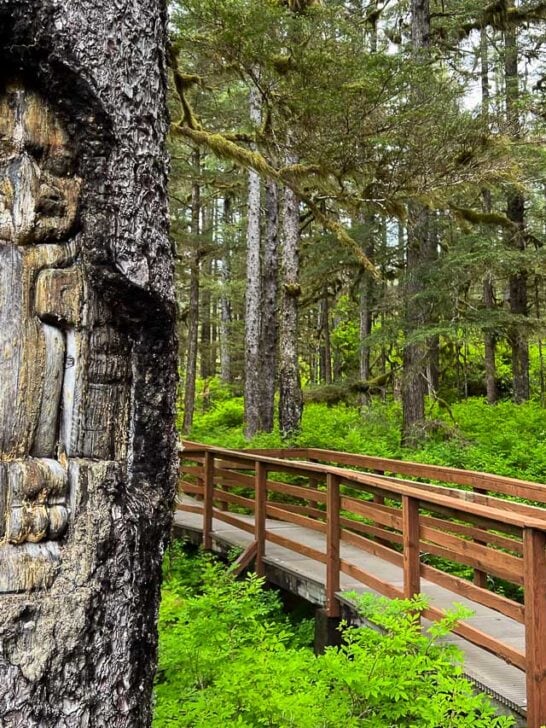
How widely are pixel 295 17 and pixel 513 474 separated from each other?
6.74 meters

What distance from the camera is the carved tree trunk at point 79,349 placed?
2.26m

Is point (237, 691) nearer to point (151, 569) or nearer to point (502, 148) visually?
point (151, 569)

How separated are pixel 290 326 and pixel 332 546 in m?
6.97

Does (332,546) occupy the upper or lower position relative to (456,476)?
lower

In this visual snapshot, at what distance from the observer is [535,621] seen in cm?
331

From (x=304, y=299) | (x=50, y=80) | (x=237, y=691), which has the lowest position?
(x=237, y=691)

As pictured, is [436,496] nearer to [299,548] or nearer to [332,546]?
[332,546]

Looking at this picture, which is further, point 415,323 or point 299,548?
point 415,323

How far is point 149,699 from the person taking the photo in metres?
2.53

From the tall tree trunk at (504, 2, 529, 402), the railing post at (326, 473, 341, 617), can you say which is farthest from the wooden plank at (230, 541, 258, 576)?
the tall tree trunk at (504, 2, 529, 402)

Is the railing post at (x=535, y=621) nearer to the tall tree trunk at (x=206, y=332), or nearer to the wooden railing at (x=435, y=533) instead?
the wooden railing at (x=435, y=533)

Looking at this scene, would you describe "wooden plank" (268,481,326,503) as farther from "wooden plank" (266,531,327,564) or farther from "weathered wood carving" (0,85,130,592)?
"weathered wood carving" (0,85,130,592)

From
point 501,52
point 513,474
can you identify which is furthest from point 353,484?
point 501,52

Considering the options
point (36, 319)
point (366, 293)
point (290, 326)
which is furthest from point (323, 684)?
point (366, 293)
